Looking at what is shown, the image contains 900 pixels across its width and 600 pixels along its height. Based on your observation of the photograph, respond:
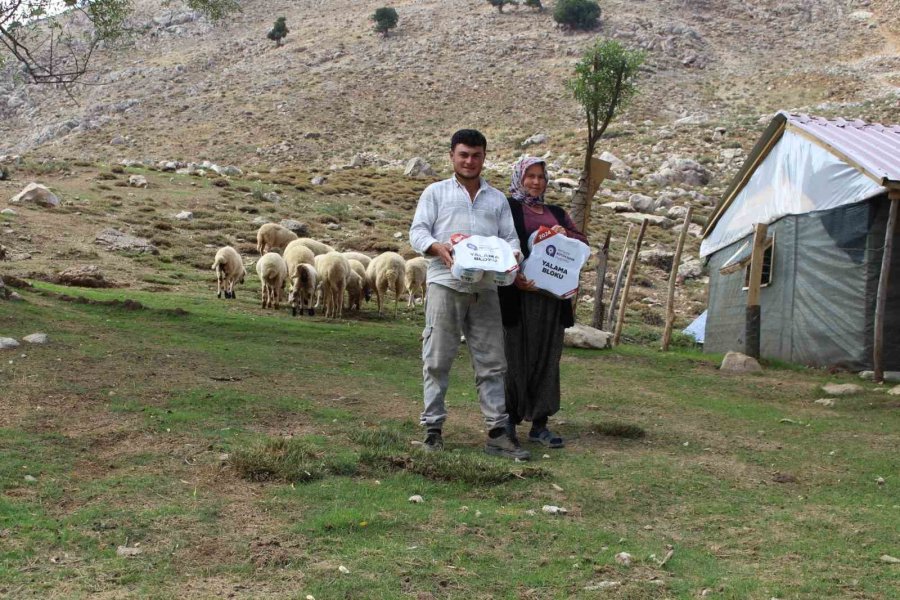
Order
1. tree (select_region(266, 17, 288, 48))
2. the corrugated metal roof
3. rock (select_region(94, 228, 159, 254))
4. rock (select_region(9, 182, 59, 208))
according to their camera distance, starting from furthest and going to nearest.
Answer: tree (select_region(266, 17, 288, 48)) → rock (select_region(9, 182, 59, 208)) → rock (select_region(94, 228, 159, 254)) → the corrugated metal roof

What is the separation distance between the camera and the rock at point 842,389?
974cm

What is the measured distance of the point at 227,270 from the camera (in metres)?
15.6

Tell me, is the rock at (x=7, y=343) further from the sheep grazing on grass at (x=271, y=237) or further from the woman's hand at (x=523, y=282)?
the sheep grazing on grass at (x=271, y=237)

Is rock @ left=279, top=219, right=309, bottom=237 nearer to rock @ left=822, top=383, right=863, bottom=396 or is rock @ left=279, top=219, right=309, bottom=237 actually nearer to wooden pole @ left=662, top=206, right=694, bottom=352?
wooden pole @ left=662, top=206, right=694, bottom=352

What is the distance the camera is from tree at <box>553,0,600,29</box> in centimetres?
6650

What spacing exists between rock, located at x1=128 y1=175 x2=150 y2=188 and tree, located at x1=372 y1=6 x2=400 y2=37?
4471 cm

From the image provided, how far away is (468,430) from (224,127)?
51.2 m

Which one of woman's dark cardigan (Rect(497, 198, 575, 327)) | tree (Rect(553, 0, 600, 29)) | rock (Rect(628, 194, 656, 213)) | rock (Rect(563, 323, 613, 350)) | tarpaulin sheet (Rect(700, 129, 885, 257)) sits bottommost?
rock (Rect(563, 323, 613, 350))

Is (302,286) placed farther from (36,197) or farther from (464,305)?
(36,197)

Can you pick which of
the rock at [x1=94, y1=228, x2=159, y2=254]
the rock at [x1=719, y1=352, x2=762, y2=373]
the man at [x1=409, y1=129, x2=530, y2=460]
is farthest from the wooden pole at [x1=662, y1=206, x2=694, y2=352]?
the rock at [x1=94, y1=228, x2=159, y2=254]

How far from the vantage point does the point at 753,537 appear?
4316mm

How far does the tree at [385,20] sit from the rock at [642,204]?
40.3 metres

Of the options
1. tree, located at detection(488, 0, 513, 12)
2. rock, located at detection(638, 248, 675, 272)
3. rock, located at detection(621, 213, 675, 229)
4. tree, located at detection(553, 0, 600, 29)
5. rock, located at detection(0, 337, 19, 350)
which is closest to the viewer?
rock, located at detection(0, 337, 19, 350)

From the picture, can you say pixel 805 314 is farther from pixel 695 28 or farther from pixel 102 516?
pixel 695 28
